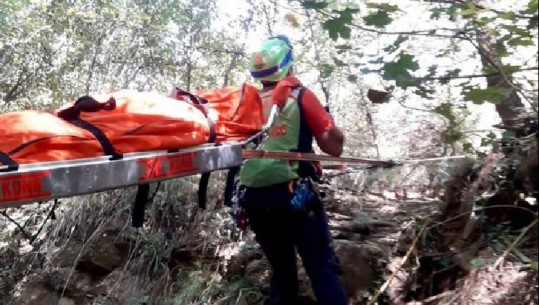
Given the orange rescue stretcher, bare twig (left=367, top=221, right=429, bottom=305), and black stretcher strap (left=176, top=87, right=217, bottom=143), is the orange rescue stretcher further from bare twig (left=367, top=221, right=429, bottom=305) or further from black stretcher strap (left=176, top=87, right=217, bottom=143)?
bare twig (left=367, top=221, right=429, bottom=305)

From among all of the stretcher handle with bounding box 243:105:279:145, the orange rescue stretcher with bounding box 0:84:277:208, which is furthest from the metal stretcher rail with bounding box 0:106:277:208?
the stretcher handle with bounding box 243:105:279:145

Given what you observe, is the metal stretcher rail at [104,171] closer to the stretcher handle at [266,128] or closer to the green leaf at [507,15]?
the stretcher handle at [266,128]

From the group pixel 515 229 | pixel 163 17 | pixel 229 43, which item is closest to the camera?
pixel 515 229

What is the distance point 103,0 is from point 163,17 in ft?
2.78

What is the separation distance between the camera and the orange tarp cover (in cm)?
236

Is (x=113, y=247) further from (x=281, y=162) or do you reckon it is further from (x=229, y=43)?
(x=229, y=43)

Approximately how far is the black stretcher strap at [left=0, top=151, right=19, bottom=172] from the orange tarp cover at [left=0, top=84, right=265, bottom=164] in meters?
0.03

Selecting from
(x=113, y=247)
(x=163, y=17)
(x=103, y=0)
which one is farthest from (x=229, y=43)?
(x=113, y=247)

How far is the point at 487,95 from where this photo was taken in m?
2.54

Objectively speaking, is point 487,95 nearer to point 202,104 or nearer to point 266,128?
point 266,128

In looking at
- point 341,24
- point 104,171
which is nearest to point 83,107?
point 104,171

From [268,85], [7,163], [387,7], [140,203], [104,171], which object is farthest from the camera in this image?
[268,85]

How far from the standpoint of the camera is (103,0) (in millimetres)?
7613

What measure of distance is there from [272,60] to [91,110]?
136 centimetres
